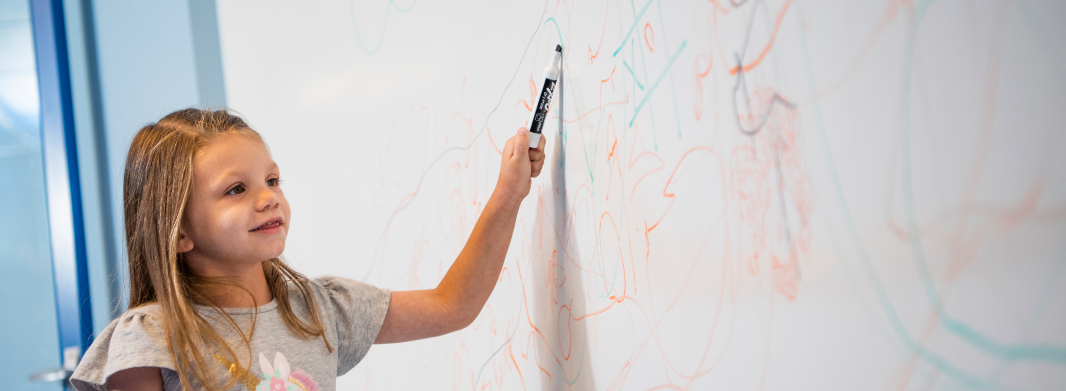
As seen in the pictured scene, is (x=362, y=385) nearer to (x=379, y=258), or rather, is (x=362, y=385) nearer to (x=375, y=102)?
(x=379, y=258)

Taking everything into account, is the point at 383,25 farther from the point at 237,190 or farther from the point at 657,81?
the point at 657,81

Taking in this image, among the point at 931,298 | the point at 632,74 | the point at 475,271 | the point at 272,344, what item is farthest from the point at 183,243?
the point at 931,298

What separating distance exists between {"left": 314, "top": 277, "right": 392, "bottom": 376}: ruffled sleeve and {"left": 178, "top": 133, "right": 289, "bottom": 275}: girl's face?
0.29ft

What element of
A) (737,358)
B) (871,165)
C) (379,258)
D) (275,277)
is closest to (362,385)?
(379,258)

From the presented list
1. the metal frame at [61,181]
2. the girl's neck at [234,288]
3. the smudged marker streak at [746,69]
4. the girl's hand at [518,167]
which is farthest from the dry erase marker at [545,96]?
the metal frame at [61,181]

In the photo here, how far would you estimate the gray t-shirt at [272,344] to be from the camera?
47cm

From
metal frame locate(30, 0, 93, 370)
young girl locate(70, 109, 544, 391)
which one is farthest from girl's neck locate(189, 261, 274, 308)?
metal frame locate(30, 0, 93, 370)

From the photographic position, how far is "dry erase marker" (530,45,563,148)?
1.58 ft

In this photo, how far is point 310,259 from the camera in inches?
37.3

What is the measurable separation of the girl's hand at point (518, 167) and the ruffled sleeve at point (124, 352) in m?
0.28

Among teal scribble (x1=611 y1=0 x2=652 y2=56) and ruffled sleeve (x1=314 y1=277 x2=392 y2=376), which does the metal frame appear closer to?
ruffled sleeve (x1=314 y1=277 x2=392 y2=376)

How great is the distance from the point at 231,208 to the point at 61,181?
1221 millimetres

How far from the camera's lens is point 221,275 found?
55 centimetres

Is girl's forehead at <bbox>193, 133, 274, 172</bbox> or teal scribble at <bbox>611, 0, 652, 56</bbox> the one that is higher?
teal scribble at <bbox>611, 0, 652, 56</bbox>
